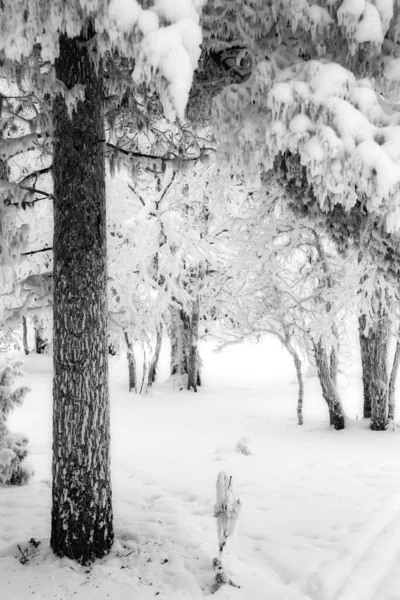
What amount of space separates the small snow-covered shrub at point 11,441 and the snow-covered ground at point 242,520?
9.9 inches

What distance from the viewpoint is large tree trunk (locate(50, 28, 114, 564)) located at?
4566 mm

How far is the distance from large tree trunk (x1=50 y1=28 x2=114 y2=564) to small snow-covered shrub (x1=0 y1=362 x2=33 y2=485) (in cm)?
264

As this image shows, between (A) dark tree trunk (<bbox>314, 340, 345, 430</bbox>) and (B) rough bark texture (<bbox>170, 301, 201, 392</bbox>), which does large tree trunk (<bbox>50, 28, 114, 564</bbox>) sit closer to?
(A) dark tree trunk (<bbox>314, 340, 345, 430</bbox>)

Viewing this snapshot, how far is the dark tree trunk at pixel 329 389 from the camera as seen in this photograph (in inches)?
455

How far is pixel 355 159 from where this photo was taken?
130 inches

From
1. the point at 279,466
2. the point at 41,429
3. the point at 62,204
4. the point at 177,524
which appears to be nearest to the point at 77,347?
the point at 62,204

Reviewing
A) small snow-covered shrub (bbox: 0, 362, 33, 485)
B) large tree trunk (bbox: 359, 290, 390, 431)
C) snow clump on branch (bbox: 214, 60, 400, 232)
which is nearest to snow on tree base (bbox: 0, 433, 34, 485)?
small snow-covered shrub (bbox: 0, 362, 33, 485)

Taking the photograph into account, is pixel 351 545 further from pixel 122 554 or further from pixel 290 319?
pixel 290 319

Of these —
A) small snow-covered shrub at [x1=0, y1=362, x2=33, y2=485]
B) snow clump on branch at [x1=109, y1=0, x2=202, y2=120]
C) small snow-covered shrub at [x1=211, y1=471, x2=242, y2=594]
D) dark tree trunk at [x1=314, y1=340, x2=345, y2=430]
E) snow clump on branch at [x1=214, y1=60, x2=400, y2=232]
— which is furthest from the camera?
dark tree trunk at [x1=314, y1=340, x2=345, y2=430]

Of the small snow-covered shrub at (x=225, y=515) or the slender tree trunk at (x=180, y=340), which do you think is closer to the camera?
the small snow-covered shrub at (x=225, y=515)

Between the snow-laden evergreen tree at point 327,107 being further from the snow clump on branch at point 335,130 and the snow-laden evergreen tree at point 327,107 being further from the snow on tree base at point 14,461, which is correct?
the snow on tree base at point 14,461

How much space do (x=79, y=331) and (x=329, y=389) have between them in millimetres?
8402

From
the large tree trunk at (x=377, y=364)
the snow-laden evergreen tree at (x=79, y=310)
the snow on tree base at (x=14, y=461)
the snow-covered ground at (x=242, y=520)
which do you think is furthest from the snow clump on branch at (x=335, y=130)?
the large tree trunk at (x=377, y=364)

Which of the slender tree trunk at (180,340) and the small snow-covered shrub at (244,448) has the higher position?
the slender tree trunk at (180,340)
